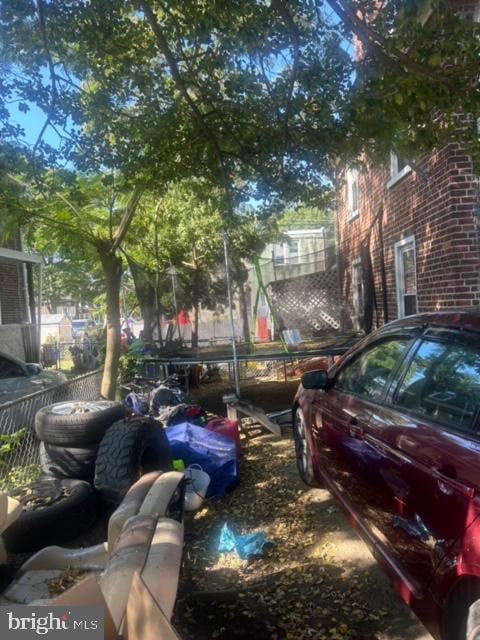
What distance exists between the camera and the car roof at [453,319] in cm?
246

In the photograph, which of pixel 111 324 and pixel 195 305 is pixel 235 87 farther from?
pixel 195 305

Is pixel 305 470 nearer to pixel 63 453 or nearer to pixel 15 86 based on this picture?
pixel 63 453

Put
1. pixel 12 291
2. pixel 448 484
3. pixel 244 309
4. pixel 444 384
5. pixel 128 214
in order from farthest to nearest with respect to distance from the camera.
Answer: pixel 12 291 → pixel 244 309 → pixel 128 214 → pixel 444 384 → pixel 448 484

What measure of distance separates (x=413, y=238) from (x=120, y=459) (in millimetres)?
5563

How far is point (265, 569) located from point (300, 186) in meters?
4.40

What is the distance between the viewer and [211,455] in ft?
15.8

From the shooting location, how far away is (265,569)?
11.4ft

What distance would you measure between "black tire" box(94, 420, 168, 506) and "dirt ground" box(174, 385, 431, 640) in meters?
0.66

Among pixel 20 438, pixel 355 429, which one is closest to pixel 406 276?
pixel 355 429

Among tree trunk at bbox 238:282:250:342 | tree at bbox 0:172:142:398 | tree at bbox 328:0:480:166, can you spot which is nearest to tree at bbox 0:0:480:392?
tree at bbox 328:0:480:166

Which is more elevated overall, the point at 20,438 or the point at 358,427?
the point at 358,427

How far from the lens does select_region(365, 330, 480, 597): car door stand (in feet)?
6.75

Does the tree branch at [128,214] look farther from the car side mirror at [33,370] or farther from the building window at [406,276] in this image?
the building window at [406,276]

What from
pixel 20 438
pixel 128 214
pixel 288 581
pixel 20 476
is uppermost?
pixel 128 214
